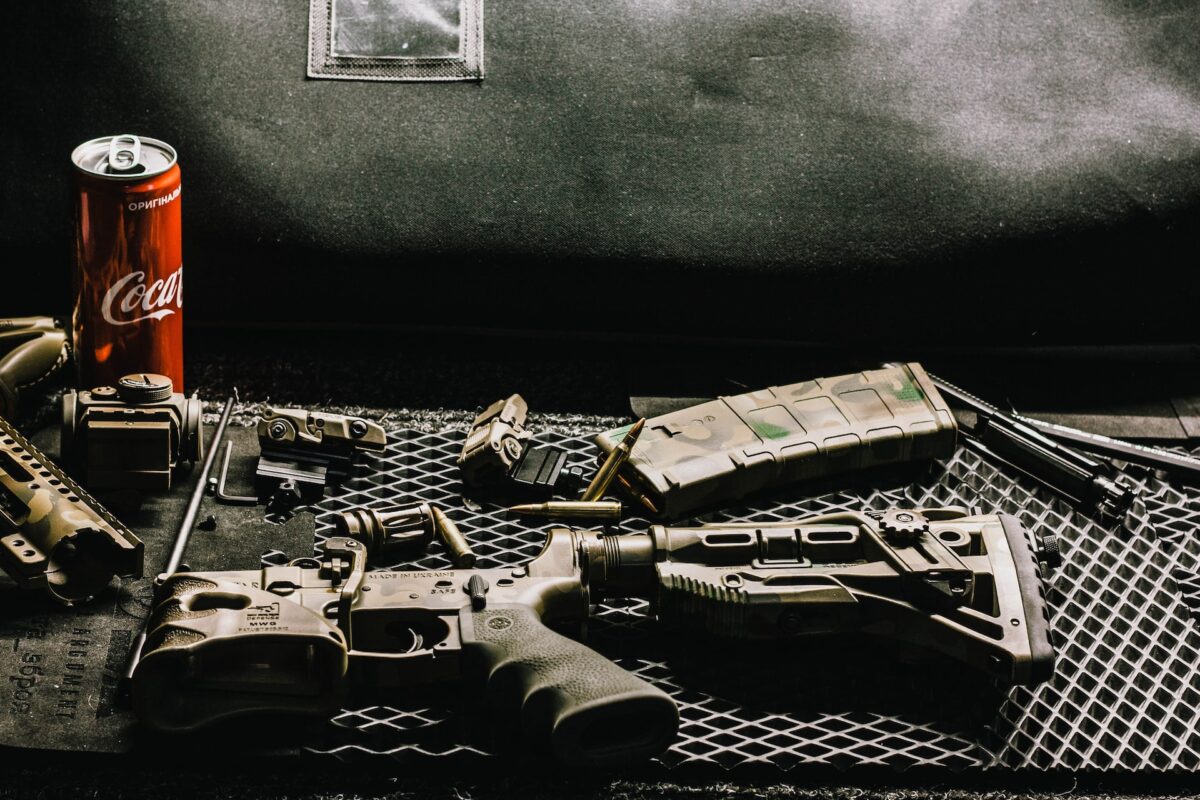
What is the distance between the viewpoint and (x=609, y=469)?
99.0 inches

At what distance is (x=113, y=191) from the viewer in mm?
2385

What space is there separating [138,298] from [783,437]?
1240mm

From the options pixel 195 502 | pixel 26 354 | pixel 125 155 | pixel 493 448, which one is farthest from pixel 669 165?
pixel 26 354

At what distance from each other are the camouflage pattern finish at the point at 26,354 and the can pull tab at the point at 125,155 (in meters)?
0.43

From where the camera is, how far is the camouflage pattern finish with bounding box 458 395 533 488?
99.0 inches

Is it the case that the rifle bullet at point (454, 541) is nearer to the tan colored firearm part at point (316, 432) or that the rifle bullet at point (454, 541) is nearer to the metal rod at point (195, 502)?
the tan colored firearm part at point (316, 432)

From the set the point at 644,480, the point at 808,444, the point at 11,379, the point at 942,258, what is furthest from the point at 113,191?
the point at 942,258

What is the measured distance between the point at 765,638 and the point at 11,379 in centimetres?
148

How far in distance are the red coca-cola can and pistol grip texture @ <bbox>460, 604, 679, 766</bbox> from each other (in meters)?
0.96

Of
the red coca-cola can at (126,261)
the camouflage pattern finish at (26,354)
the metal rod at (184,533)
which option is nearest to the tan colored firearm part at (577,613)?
the metal rod at (184,533)

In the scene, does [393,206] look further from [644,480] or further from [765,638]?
[765,638]

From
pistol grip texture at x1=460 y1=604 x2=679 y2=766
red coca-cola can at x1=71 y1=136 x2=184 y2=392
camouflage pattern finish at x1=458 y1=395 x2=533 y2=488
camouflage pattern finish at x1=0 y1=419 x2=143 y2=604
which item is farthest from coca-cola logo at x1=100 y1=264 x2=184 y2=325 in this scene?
pistol grip texture at x1=460 y1=604 x2=679 y2=766

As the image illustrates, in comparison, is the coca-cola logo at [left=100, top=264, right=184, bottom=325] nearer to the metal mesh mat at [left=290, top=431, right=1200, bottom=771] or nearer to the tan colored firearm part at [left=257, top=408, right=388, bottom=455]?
the tan colored firearm part at [left=257, top=408, right=388, bottom=455]

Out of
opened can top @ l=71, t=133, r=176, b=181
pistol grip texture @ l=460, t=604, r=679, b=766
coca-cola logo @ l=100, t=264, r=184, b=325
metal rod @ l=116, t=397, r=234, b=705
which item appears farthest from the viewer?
coca-cola logo @ l=100, t=264, r=184, b=325
